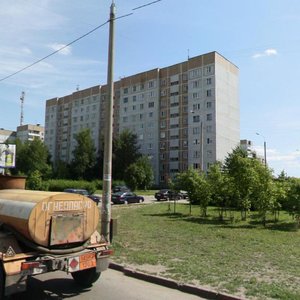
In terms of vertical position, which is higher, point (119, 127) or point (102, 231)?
point (119, 127)

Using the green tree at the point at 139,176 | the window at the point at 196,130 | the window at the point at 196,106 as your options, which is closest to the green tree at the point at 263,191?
the green tree at the point at 139,176

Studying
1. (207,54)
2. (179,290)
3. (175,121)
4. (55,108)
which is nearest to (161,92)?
(175,121)

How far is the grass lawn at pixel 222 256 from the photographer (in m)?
8.23

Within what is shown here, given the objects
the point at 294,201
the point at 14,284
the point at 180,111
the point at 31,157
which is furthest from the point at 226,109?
the point at 14,284

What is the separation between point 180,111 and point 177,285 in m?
82.3

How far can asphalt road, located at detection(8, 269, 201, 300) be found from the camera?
749 cm

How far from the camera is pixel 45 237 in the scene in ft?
22.9

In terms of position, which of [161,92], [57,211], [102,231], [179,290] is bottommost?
[179,290]

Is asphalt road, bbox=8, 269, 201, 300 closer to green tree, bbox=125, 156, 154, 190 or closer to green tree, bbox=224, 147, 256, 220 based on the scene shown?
green tree, bbox=224, 147, 256, 220

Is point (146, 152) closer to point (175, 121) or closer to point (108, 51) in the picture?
point (175, 121)

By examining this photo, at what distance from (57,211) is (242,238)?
944cm

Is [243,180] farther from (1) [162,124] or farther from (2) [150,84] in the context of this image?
(2) [150,84]

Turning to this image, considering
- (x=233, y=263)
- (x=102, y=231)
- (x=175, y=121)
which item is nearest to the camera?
(x=233, y=263)

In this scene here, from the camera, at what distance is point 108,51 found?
1312cm
